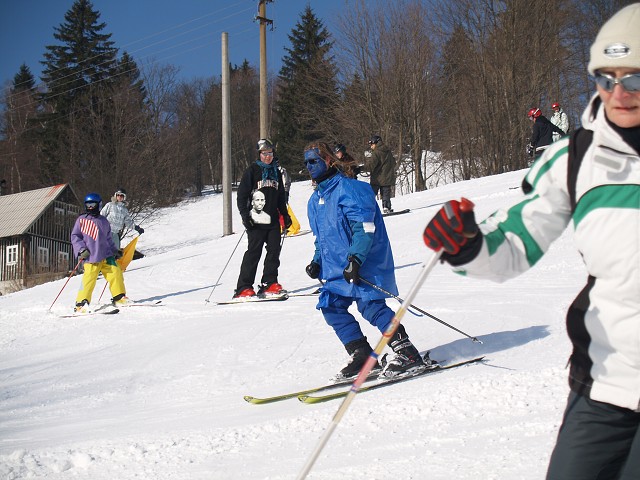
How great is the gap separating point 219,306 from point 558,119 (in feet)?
32.3

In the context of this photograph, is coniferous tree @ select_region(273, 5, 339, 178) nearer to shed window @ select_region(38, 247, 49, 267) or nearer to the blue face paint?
shed window @ select_region(38, 247, 49, 267)

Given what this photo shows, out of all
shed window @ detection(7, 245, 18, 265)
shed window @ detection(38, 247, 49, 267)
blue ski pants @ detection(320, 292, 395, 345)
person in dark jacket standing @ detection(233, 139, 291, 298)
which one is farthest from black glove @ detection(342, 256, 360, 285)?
shed window @ detection(7, 245, 18, 265)

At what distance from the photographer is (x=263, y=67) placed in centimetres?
1955

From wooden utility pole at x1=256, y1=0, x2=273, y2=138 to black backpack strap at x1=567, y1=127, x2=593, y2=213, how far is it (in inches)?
638

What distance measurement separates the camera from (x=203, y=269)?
11992mm

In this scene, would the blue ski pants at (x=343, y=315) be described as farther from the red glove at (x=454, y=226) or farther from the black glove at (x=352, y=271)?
the red glove at (x=454, y=226)

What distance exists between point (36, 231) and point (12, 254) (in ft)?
5.28

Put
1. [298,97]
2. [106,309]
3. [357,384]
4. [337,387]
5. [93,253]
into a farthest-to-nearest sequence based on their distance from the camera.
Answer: [298,97], [93,253], [106,309], [337,387], [357,384]

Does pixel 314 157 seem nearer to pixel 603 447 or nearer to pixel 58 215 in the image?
pixel 603 447

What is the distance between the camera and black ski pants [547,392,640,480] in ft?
5.50

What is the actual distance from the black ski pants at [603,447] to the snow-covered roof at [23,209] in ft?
107

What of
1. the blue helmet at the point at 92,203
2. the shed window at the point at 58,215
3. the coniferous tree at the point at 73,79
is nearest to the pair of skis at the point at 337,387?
the blue helmet at the point at 92,203

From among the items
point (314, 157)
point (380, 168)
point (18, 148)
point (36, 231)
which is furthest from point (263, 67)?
point (18, 148)

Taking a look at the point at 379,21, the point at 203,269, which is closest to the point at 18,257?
the point at 379,21
